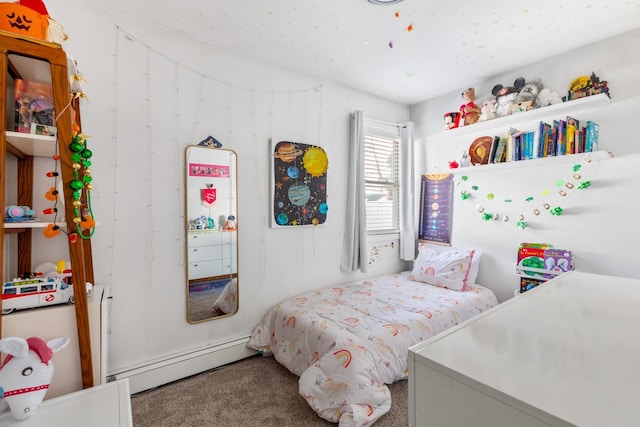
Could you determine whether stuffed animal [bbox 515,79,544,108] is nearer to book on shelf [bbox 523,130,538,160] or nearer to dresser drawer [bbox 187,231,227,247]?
book on shelf [bbox 523,130,538,160]

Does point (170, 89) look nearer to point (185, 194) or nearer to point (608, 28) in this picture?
point (185, 194)

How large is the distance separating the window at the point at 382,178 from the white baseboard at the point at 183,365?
68.1 inches

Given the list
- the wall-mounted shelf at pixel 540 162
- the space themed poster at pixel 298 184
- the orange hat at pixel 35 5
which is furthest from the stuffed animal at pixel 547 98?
the orange hat at pixel 35 5

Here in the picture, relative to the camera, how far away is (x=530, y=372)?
0.61 meters

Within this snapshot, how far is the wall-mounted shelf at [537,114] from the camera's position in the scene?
214cm

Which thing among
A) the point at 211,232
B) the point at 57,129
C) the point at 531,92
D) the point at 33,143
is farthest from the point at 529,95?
the point at 33,143

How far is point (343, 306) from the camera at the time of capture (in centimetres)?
227

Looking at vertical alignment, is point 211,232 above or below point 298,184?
below

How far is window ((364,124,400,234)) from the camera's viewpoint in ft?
10.6

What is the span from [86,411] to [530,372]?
4.42 feet

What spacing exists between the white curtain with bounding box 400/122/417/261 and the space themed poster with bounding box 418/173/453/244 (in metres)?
0.16

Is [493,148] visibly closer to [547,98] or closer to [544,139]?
[544,139]

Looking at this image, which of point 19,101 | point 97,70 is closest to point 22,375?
point 19,101

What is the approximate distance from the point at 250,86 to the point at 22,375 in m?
2.10
